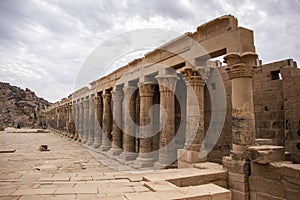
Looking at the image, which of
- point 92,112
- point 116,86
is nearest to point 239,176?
point 116,86

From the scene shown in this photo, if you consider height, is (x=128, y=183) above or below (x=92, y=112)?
below

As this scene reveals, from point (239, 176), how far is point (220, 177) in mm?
487

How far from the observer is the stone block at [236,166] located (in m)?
6.32

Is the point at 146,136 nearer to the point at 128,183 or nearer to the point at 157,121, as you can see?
the point at 157,121

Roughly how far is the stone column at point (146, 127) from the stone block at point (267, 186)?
5.20 metres

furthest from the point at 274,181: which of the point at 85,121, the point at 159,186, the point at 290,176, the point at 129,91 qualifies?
the point at 85,121

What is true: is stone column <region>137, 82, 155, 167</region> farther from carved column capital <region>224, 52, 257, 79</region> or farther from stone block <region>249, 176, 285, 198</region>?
stone block <region>249, 176, 285, 198</region>

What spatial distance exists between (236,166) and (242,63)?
284cm

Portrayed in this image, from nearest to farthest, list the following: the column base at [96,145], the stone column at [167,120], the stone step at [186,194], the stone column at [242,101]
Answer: the stone step at [186,194] → the stone column at [242,101] → the stone column at [167,120] → the column base at [96,145]

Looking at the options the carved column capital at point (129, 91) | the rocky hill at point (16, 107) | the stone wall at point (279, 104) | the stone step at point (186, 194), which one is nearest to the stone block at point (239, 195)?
the stone step at point (186, 194)

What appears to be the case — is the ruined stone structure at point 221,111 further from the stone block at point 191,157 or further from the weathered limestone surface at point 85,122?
the weathered limestone surface at point 85,122

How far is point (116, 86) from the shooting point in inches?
554

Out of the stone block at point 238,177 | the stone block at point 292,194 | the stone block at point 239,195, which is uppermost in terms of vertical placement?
the stone block at point 238,177

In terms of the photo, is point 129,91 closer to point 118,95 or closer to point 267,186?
point 118,95
